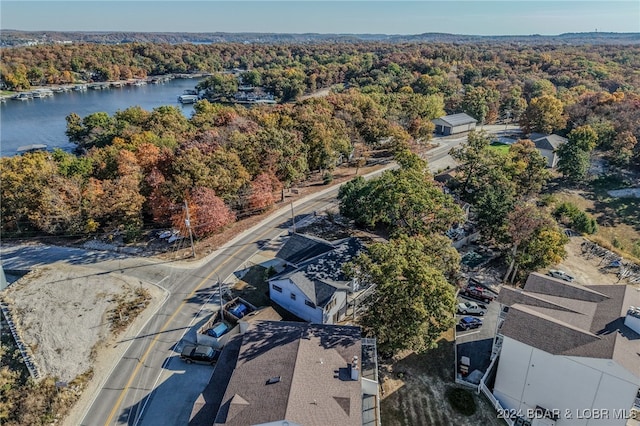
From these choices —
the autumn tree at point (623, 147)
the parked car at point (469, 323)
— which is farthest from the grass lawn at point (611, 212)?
the parked car at point (469, 323)

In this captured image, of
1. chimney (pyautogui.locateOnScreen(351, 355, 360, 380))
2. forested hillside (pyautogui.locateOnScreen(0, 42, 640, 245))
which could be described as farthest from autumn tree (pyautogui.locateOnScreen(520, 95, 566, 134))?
chimney (pyautogui.locateOnScreen(351, 355, 360, 380))

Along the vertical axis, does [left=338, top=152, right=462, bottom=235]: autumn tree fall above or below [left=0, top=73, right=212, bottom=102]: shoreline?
below

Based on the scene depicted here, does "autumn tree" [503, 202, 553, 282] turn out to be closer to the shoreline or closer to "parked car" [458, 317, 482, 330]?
"parked car" [458, 317, 482, 330]

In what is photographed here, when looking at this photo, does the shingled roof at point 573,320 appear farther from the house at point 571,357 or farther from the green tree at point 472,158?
the green tree at point 472,158

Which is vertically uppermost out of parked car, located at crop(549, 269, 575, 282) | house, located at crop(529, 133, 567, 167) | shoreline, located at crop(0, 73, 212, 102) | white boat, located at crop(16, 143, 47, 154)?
shoreline, located at crop(0, 73, 212, 102)

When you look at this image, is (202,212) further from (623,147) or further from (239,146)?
(623,147)

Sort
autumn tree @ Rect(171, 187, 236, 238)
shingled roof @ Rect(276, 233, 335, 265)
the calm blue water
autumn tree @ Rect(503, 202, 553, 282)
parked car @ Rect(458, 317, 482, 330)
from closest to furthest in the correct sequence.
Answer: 1. parked car @ Rect(458, 317, 482, 330)
2. shingled roof @ Rect(276, 233, 335, 265)
3. autumn tree @ Rect(503, 202, 553, 282)
4. autumn tree @ Rect(171, 187, 236, 238)
5. the calm blue water

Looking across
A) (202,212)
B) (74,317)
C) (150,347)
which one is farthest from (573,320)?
(74,317)
